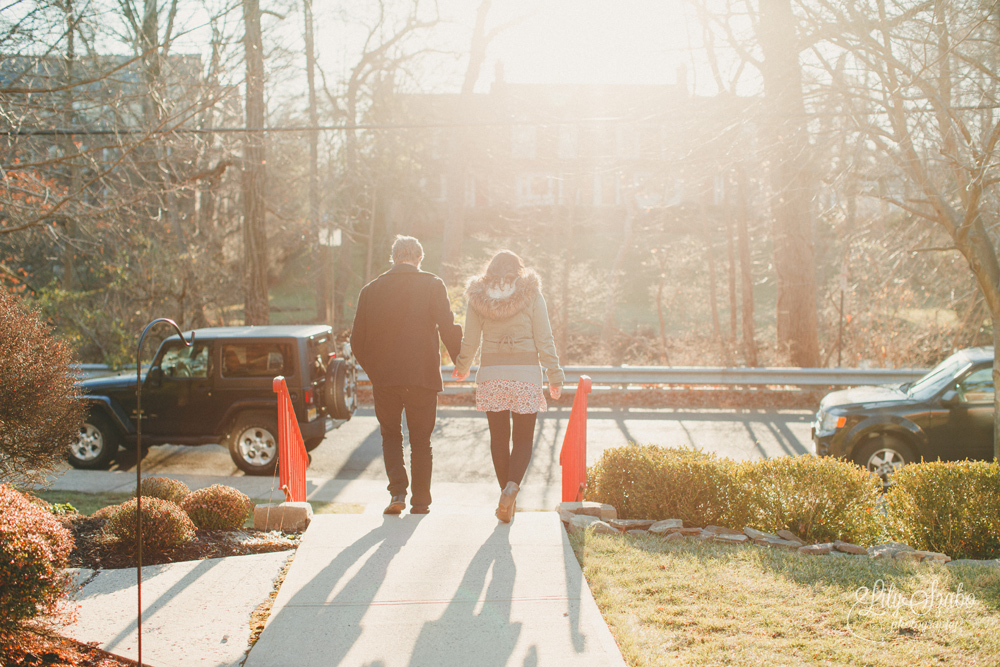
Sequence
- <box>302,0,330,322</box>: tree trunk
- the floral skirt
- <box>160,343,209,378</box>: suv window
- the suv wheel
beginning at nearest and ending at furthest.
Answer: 1. the floral skirt
2. the suv wheel
3. <box>160,343,209,378</box>: suv window
4. <box>302,0,330,322</box>: tree trunk

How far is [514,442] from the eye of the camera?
5.44 metres

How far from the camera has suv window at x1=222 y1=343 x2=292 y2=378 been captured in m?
8.66

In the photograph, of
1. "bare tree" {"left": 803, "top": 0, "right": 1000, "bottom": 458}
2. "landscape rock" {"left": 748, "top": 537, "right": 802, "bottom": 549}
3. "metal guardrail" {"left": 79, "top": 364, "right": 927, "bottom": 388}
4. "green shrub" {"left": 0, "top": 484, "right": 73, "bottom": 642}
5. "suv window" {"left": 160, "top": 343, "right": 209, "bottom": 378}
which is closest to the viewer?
"green shrub" {"left": 0, "top": 484, "right": 73, "bottom": 642}

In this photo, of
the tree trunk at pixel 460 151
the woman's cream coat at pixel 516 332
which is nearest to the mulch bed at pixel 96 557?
the woman's cream coat at pixel 516 332

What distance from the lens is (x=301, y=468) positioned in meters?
6.04

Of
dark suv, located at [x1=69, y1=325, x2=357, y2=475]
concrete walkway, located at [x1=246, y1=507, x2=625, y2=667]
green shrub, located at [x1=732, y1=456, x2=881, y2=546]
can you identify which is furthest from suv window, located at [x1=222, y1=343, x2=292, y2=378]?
green shrub, located at [x1=732, y1=456, x2=881, y2=546]

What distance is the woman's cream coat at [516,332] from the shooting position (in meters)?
5.30

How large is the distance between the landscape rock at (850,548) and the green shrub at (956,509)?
2.27 feet

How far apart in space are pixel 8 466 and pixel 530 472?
5366 millimetres

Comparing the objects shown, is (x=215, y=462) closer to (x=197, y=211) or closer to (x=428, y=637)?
(x=428, y=637)

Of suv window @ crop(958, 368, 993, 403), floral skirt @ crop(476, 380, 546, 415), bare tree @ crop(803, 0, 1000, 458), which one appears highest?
bare tree @ crop(803, 0, 1000, 458)

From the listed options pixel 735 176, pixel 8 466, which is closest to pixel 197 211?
pixel 735 176

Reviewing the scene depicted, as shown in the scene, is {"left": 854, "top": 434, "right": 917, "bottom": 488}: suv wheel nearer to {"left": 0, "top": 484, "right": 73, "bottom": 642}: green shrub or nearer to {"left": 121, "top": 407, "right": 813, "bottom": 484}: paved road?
{"left": 121, "top": 407, "right": 813, "bottom": 484}: paved road

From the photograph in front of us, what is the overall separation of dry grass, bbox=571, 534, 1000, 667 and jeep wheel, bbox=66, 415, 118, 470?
258 inches
